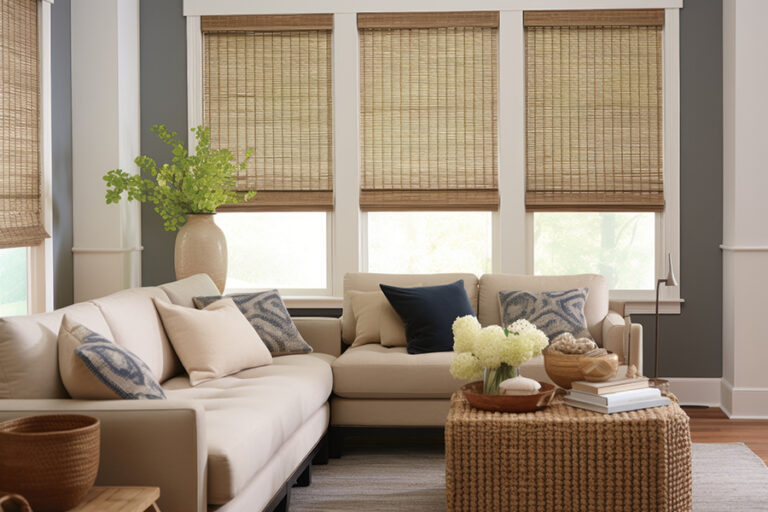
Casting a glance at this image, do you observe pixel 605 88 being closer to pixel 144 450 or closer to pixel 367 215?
pixel 367 215

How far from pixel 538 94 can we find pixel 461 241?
109 centimetres

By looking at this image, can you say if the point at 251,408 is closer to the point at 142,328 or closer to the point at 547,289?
the point at 142,328

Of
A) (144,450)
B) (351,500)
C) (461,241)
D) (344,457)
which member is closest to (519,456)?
(351,500)

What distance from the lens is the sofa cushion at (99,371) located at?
103 inches

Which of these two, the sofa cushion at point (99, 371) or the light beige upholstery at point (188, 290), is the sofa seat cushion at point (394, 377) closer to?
the light beige upholstery at point (188, 290)

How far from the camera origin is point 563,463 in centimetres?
299

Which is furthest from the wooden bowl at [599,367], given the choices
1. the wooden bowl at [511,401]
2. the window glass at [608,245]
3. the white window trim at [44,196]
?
the white window trim at [44,196]

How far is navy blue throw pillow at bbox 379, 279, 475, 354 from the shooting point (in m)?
4.51

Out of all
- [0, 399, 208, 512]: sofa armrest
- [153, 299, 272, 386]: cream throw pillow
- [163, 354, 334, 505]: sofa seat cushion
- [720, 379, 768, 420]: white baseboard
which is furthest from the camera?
[720, 379, 768, 420]: white baseboard

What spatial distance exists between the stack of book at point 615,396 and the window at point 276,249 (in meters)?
2.83

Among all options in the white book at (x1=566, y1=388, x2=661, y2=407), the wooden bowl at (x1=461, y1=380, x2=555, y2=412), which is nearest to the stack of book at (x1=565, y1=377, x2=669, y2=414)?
the white book at (x1=566, y1=388, x2=661, y2=407)

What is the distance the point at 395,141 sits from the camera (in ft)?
18.5

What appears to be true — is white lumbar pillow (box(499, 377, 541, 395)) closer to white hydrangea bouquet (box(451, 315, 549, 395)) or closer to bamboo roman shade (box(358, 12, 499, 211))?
white hydrangea bouquet (box(451, 315, 549, 395))

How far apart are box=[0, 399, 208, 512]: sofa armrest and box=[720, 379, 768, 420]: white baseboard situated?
12.5 feet
